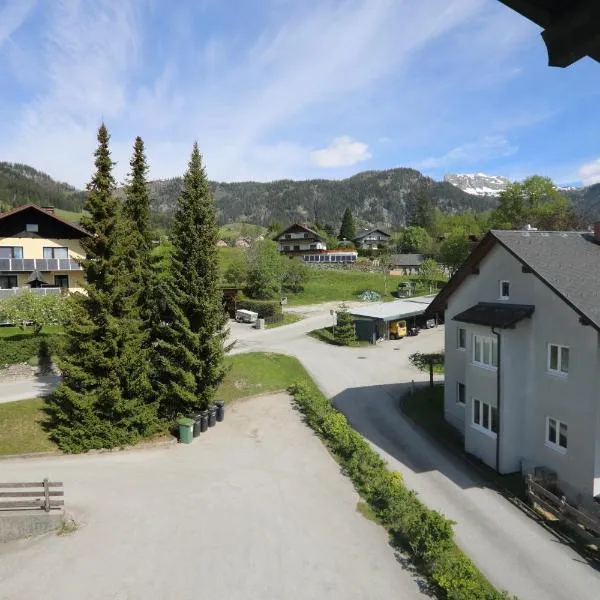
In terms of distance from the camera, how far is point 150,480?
1886 centimetres

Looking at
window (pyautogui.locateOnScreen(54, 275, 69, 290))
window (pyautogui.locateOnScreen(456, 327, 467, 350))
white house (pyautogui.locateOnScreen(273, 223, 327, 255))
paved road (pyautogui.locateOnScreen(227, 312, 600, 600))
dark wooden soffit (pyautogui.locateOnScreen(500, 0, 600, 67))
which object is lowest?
paved road (pyautogui.locateOnScreen(227, 312, 600, 600))

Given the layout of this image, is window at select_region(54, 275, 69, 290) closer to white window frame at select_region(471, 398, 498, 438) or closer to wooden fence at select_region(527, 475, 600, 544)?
white window frame at select_region(471, 398, 498, 438)

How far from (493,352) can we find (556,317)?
3110 millimetres

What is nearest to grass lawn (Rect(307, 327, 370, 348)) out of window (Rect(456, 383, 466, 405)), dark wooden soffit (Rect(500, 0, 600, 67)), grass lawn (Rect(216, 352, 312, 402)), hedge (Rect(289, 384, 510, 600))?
grass lawn (Rect(216, 352, 312, 402))

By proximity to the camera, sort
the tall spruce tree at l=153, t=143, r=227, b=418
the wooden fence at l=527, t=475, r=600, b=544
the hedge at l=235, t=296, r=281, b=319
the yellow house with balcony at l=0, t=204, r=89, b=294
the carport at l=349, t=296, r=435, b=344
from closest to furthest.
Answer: the wooden fence at l=527, t=475, r=600, b=544 → the tall spruce tree at l=153, t=143, r=227, b=418 → the yellow house with balcony at l=0, t=204, r=89, b=294 → the carport at l=349, t=296, r=435, b=344 → the hedge at l=235, t=296, r=281, b=319

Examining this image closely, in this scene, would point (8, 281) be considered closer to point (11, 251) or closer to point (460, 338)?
point (11, 251)

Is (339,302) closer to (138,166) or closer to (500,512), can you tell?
(138,166)

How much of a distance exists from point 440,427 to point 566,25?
23.1m

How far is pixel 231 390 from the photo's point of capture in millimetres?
28578

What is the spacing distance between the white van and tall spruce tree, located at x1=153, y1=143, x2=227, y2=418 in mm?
25730

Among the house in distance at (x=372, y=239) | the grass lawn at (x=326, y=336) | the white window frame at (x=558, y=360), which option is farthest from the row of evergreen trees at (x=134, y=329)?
the house in distance at (x=372, y=239)

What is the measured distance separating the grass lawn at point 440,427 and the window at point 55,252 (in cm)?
3214

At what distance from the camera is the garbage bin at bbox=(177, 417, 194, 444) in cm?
2252

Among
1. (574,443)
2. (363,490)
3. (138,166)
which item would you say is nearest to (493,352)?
(574,443)
